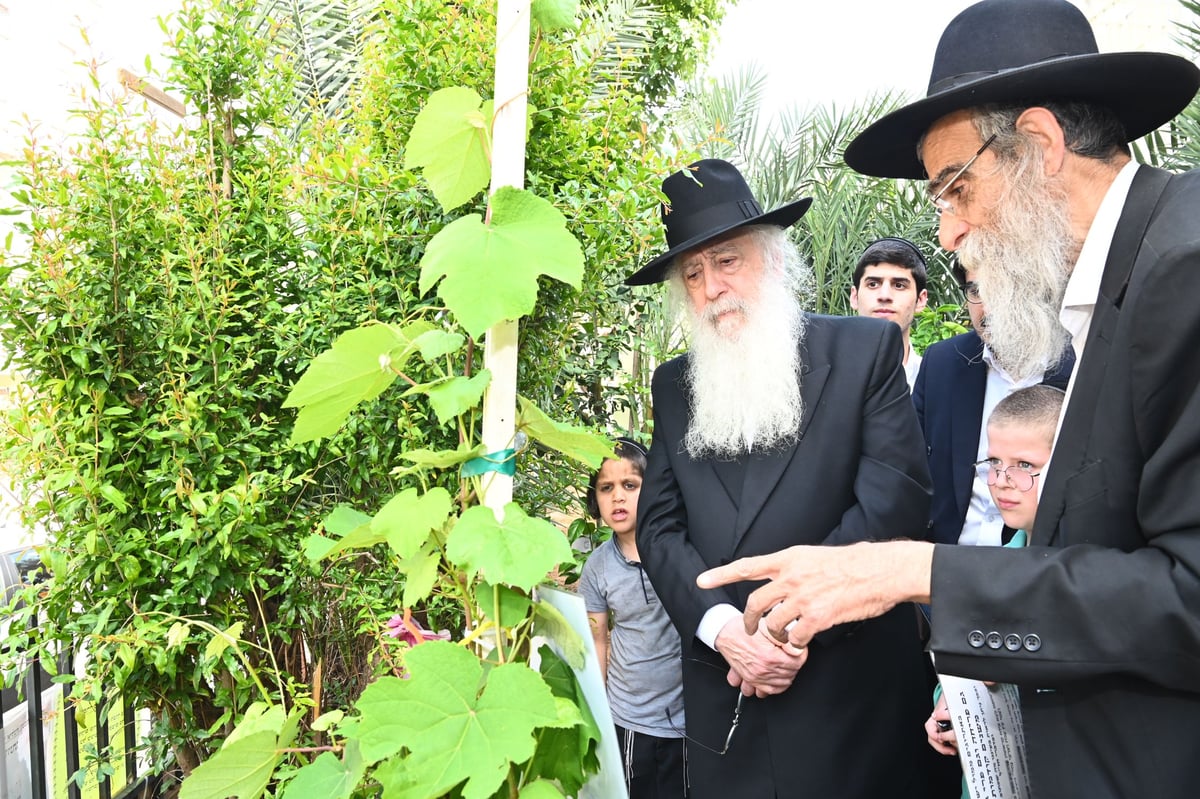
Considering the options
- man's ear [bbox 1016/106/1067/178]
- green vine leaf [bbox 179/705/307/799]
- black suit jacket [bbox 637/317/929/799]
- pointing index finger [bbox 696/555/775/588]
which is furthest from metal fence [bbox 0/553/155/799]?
man's ear [bbox 1016/106/1067/178]

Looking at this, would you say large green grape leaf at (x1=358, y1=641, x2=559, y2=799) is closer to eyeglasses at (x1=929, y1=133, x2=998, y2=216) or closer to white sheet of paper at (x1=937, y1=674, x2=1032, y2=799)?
white sheet of paper at (x1=937, y1=674, x2=1032, y2=799)

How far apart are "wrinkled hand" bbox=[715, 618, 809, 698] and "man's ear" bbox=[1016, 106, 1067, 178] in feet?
3.80

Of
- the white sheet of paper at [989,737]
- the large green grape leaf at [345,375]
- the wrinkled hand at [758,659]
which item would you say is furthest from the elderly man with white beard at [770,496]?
the large green grape leaf at [345,375]

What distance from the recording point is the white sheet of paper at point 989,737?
1603 millimetres

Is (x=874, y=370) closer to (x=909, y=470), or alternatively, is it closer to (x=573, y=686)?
(x=909, y=470)

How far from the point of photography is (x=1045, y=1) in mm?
1648

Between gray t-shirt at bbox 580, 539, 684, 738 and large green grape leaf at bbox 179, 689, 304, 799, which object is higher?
large green grape leaf at bbox 179, 689, 304, 799

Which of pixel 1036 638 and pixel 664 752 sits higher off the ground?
pixel 1036 638

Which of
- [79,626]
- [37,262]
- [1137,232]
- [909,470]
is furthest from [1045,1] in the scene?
[79,626]

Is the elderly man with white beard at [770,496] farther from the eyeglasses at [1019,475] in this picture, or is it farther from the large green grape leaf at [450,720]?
A: the large green grape leaf at [450,720]

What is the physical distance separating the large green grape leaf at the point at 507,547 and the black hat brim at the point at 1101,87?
3.66ft

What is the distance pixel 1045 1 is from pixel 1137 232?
0.62 m

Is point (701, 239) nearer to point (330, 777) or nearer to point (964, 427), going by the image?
point (964, 427)

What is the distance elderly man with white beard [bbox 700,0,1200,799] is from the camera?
1.14m
